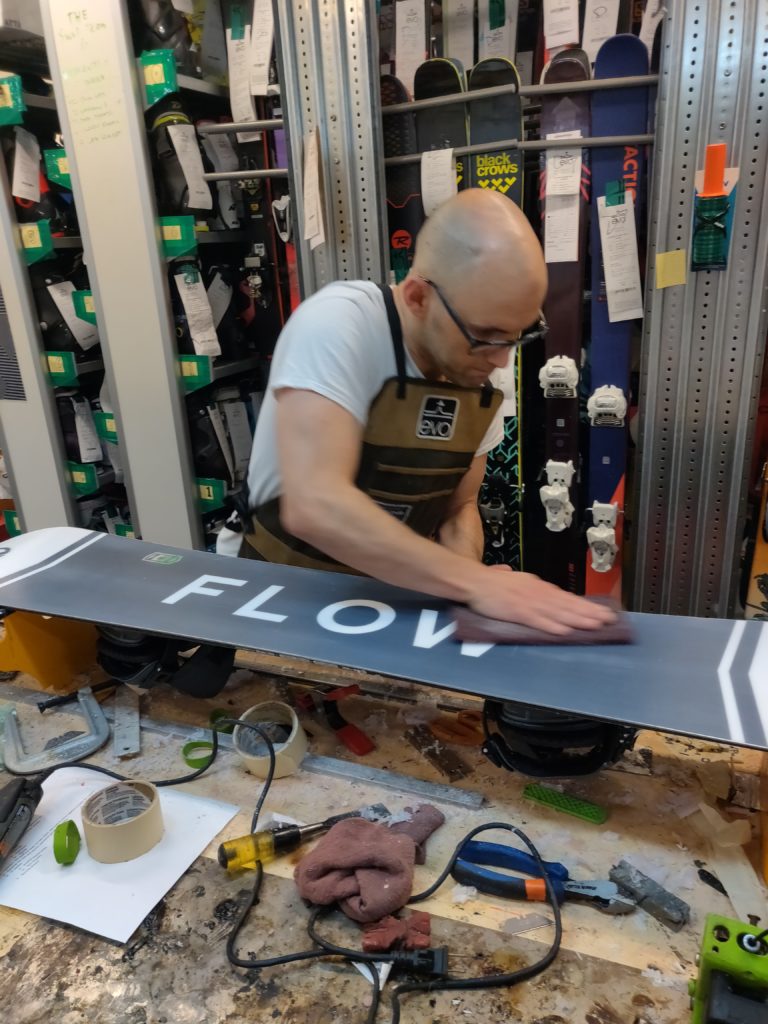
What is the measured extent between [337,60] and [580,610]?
178 cm

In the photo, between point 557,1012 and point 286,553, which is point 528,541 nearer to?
point 286,553

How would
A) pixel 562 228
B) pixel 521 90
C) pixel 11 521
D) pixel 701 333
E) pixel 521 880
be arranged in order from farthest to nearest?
pixel 11 521 → pixel 562 228 → pixel 521 90 → pixel 701 333 → pixel 521 880

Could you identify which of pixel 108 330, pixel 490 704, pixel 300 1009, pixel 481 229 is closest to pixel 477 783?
pixel 490 704

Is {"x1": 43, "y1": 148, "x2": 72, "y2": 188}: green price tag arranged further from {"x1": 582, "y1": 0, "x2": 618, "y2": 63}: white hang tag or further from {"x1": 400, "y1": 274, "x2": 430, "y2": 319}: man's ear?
{"x1": 400, "y1": 274, "x2": 430, "y2": 319}: man's ear

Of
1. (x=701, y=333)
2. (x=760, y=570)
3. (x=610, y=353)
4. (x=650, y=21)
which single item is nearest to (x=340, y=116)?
(x=650, y=21)

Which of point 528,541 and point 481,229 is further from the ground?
point 481,229

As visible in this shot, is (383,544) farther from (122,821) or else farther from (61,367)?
(61,367)

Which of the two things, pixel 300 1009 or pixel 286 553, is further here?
pixel 286 553

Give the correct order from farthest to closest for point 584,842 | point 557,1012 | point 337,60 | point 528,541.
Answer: point 528,541 → point 337,60 → point 584,842 → point 557,1012

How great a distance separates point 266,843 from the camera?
34.3 inches

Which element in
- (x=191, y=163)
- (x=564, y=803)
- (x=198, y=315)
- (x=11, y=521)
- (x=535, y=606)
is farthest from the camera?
(x=11, y=521)

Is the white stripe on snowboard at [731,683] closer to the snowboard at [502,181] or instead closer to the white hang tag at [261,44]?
the snowboard at [502,181]

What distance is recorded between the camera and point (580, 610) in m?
1.04

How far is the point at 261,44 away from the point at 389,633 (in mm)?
2258
